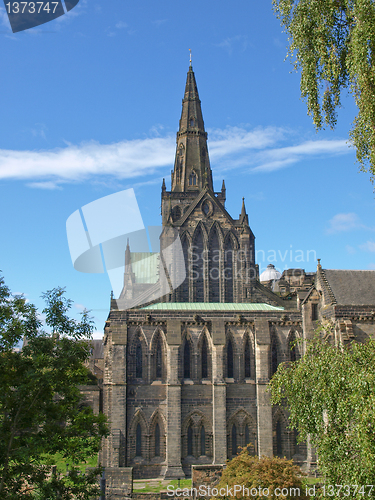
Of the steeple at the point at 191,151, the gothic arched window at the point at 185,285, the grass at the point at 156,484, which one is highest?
the steeple at the point at 191,151

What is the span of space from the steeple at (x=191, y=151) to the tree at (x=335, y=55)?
36.2 meters

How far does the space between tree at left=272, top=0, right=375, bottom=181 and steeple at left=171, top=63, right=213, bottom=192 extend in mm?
36229

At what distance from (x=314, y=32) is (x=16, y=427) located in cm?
1511

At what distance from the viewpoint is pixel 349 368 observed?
1426 cm

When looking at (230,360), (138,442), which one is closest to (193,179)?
(230,360)

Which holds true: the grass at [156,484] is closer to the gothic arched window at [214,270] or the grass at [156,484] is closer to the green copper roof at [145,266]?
the gothic arched window at [214,270]

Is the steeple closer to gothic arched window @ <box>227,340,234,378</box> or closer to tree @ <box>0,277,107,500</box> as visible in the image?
gothic arched window @ <box>227,340,234,378</box>

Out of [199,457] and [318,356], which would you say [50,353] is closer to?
[318,356]

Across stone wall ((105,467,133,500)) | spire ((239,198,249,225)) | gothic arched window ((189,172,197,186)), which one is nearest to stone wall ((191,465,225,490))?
stone wall ((105,467,133,500))

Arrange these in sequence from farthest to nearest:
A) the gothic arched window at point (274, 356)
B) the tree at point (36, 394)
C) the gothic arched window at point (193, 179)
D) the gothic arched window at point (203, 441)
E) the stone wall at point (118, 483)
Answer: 1. the gothic arched window at point (193, 179)
2. the gothic arched window at point (274, 356)
3. the gothic arched window at point (203, 441)
4. the stone wall at point (118, 483)
5. the tree at point (36, 394)

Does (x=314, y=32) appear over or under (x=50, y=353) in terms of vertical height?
over

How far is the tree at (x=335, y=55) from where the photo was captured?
12.9 m

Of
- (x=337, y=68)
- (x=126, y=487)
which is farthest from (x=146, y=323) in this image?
(x=337, y=68)

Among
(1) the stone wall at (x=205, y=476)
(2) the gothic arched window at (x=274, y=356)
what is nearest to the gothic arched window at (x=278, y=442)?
(2) the gothic arched window at (x=274, y=356)
